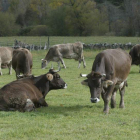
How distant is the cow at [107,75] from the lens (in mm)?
8547

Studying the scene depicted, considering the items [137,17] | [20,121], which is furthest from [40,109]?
[137,17]

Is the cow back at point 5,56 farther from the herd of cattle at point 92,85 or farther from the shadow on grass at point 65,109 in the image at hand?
the shadow on grass at point 65,109

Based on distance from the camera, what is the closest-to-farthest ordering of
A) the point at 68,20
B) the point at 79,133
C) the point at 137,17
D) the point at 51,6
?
the point at 79,133 < the point at 137,17 < the point at 68,20 < the point at 51,6

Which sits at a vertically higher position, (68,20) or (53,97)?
(68,20)

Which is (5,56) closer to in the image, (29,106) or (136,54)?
(136,54)

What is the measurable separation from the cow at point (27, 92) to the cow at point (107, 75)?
4.65 feet

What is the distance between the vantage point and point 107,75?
8883 mm

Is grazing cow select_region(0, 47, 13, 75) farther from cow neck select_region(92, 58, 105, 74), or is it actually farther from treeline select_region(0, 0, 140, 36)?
treeline select_region(0, 0, 140, 36)

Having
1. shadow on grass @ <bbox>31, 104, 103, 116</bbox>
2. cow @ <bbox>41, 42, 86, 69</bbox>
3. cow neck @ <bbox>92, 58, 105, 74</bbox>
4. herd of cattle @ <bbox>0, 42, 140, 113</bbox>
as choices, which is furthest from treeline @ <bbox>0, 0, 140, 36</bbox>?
cow neck @ <bbox>92, 58, 105, 74</bbox>

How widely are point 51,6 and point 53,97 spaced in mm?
85805

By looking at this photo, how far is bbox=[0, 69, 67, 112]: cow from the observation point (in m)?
8.76

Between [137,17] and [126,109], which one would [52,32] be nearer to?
[137,17]

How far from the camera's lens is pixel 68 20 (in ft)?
229

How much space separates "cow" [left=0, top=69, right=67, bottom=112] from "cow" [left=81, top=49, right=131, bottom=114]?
142 centimetres
